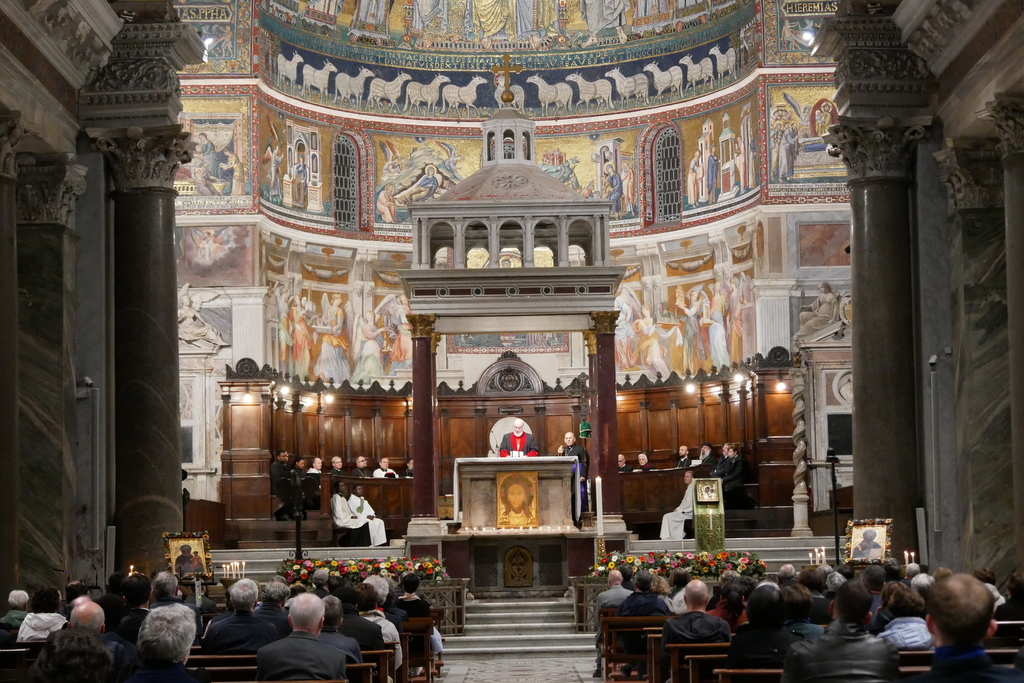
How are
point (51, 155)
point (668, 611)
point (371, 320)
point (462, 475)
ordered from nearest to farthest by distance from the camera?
1. point (668, 611)
2. point (51, 155)
3. point (462, 475)
4. point (371, 320)

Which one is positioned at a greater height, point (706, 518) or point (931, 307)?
point (931, 307)

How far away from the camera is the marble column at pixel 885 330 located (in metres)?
19.5

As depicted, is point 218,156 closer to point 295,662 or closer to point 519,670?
point 519,670

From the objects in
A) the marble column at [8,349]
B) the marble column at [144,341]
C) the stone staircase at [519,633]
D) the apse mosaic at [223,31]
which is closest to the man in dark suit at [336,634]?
the marble column at [8,349]

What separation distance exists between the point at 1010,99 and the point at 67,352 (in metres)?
11.6

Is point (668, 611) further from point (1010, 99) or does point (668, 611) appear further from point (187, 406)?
point (187, 406)

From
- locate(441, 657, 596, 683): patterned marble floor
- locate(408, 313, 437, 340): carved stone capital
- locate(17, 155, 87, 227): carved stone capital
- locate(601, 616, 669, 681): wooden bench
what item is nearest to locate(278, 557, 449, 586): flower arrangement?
locate(441, 657, 596, 683): patterned marble floor

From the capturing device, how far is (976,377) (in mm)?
18406

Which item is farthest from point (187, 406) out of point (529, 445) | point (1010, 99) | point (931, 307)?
point (1010, 99)

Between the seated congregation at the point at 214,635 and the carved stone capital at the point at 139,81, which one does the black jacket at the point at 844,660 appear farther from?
the carved stone capital at the point at 139,81

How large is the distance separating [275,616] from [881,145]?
11543 mm

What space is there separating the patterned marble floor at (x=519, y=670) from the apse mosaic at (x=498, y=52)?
17757 millimetres

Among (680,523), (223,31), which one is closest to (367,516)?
(680,523)

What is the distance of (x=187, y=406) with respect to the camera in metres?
32.1
